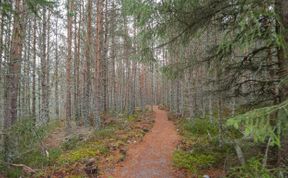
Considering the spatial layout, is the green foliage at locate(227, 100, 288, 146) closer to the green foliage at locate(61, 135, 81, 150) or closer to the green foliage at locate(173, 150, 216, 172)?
the green foliage at locate(173, 150, 216, 172)

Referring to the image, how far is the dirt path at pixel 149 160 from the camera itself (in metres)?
6.89

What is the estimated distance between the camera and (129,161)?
8.00 meters

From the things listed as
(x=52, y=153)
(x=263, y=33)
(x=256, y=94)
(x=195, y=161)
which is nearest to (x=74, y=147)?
(x=52, y=153)

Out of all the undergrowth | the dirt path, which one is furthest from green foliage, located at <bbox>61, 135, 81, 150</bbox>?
the dirt path

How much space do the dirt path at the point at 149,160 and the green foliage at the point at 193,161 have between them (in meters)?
0.31

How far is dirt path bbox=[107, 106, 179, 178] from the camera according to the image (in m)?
6.89

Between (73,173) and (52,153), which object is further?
(52,153)

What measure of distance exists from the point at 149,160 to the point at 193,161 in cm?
168

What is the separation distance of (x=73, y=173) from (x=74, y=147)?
298 centimetres

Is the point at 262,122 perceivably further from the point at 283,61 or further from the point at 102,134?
the point at 102,134

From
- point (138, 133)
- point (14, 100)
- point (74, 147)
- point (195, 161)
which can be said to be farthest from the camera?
point (138, 133)

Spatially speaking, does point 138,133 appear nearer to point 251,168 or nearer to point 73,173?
point 73,173

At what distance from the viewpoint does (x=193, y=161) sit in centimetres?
705

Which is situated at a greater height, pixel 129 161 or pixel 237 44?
pixel 237 44
